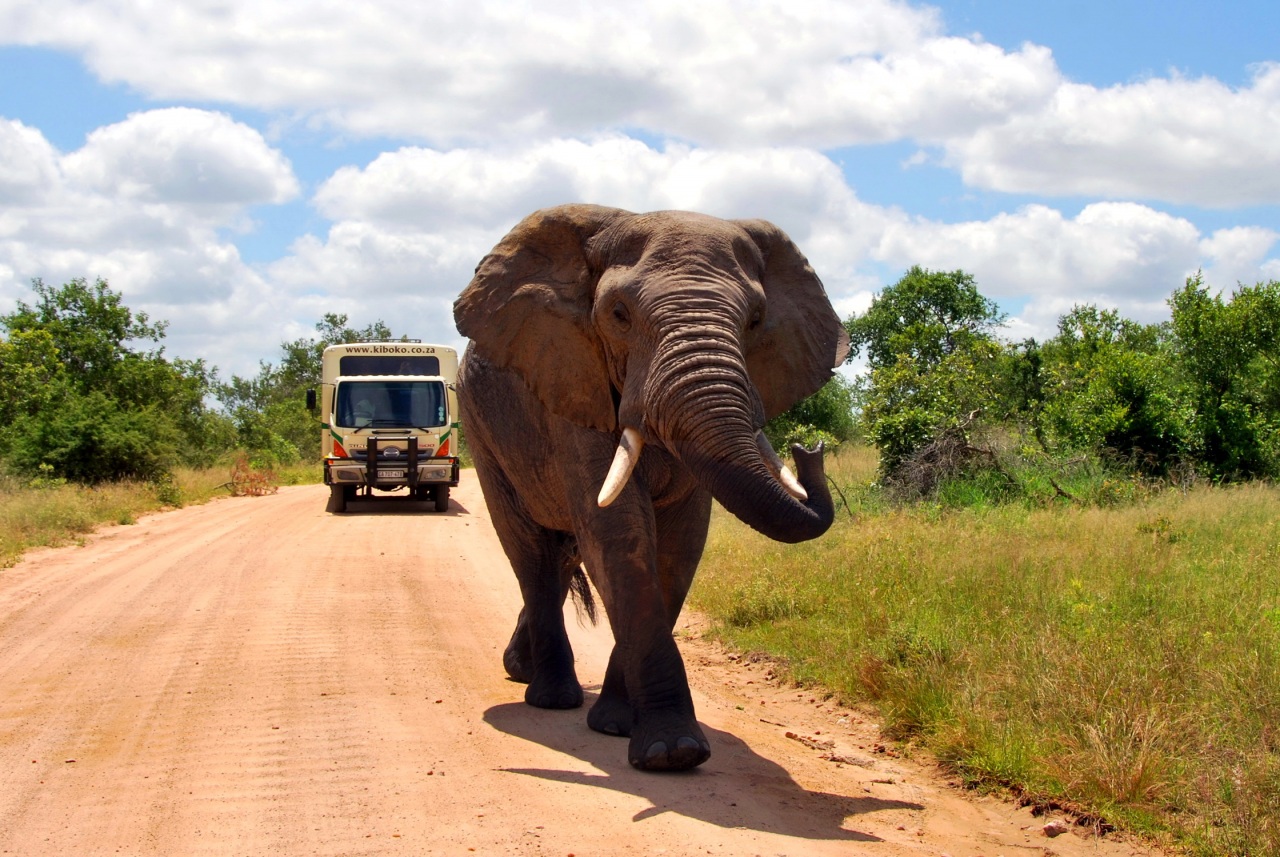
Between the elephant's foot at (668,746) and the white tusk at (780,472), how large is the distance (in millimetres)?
1190

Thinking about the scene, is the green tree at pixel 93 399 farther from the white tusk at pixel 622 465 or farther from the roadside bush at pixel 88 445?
the white tusk at pixel 622 465

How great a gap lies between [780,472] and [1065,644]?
8.09 ft

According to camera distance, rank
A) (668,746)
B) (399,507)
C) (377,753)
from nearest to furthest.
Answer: (668,746)
(377,753)
(399,507)

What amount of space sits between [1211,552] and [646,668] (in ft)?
20.3

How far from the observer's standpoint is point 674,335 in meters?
5.04

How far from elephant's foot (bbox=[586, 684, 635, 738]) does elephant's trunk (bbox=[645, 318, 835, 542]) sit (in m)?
1.69

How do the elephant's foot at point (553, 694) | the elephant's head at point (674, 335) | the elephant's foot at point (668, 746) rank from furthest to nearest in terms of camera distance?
the elephant's foot at point (553, 694)
the elephant's foot at point (668, 746)
the elephant's head at point (674, 335)

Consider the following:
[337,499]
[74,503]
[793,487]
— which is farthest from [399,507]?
[793,487]

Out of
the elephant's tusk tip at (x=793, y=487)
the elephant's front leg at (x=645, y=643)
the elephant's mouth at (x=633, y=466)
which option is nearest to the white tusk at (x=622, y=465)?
the elephant's mouth at (x=633, y=466)

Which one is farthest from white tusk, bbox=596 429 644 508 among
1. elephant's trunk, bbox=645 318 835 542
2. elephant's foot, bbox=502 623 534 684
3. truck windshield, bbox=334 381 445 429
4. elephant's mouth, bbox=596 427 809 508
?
truck windshield, bbox=334 381 445 429

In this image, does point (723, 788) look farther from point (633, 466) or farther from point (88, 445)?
point (88, 445)

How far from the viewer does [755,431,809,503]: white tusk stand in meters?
4.98

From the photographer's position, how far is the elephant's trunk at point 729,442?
4.66 m

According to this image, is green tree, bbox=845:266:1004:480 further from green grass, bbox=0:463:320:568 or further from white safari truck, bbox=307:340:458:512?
green grass, bbox=0:463:320:568
